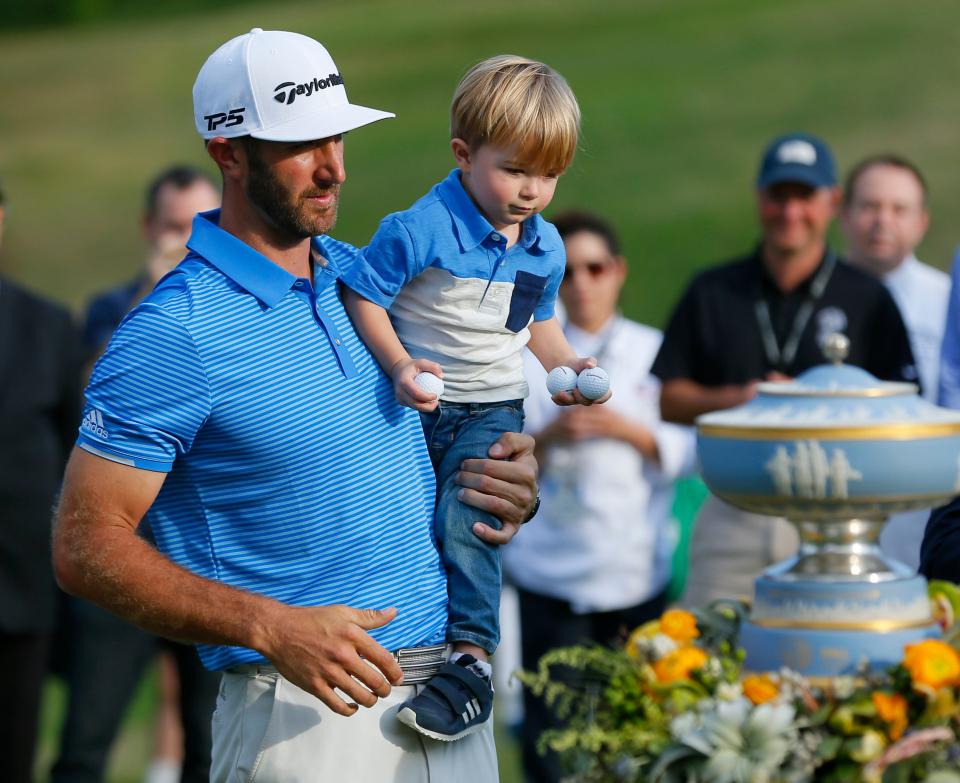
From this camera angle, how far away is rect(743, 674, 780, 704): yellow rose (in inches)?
114

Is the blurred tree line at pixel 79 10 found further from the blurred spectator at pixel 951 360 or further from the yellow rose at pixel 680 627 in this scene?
the yellow rose at pixel 680 627

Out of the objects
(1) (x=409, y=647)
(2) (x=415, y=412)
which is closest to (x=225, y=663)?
(1) (x=409, y=647)

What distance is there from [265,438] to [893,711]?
1.25 metres

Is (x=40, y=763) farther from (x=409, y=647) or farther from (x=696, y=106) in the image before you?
(x=696, y=106)

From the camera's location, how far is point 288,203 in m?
3.39

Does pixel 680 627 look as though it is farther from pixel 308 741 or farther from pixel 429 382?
pixel 308 741

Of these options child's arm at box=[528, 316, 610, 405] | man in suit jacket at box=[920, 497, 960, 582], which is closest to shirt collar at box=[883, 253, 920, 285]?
man in suit jacket at box=[920, 497, 960, 582]

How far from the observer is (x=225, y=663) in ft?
11.4

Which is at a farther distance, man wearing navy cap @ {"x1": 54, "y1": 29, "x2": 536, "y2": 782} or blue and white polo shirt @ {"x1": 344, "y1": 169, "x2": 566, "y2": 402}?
blue and white polo shirt @ {"x1": 344, "y1": 169, "x2": 566, "y2": 402}

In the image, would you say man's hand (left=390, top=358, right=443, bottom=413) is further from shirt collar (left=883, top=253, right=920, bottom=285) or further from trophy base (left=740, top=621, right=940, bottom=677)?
shirt collar (left=883, top=253, right=920, bottom=285)

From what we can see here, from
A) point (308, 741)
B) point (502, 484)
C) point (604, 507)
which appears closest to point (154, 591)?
point (308, 741)

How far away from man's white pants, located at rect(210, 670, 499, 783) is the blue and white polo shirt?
→ 0.67 meters

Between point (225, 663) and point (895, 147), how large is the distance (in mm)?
22581

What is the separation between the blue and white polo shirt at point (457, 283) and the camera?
3.43 meters
